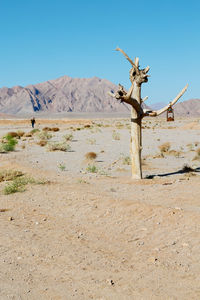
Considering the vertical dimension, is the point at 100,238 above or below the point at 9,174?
below

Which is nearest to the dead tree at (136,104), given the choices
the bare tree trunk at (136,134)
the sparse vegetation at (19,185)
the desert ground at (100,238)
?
the bare tree trunk at (136,134)

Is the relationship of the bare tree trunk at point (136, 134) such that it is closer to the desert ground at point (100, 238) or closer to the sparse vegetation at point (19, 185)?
the desert ground at point (100, 238)

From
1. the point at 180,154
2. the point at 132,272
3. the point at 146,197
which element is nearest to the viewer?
the point at 132,272

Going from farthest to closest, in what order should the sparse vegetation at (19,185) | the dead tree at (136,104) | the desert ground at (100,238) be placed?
the dead tree at (136,104) < the sparse vegetation at (19,185) < the desert ground at (100,238)

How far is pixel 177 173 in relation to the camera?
16.5m

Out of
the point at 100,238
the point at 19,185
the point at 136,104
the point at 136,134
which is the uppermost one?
the point at 136,104

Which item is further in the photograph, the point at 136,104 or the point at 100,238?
the point at 136,104

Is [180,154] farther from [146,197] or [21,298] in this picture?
[21,298]

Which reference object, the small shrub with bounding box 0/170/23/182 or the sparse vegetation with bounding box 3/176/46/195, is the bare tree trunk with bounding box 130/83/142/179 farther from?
the small shrub with bounding box 0/170/23/182

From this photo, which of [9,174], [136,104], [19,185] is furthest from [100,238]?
[9,174]

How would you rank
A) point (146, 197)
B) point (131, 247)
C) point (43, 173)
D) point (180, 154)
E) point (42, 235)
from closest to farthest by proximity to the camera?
point (131, 247) → point (42, 235) → point (146, 197) → point (43, 173) → point (180, 154)

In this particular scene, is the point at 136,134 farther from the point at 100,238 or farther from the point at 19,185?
the point at 100,238

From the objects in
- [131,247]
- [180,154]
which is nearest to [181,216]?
[131,247]

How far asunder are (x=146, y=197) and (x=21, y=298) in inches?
256
